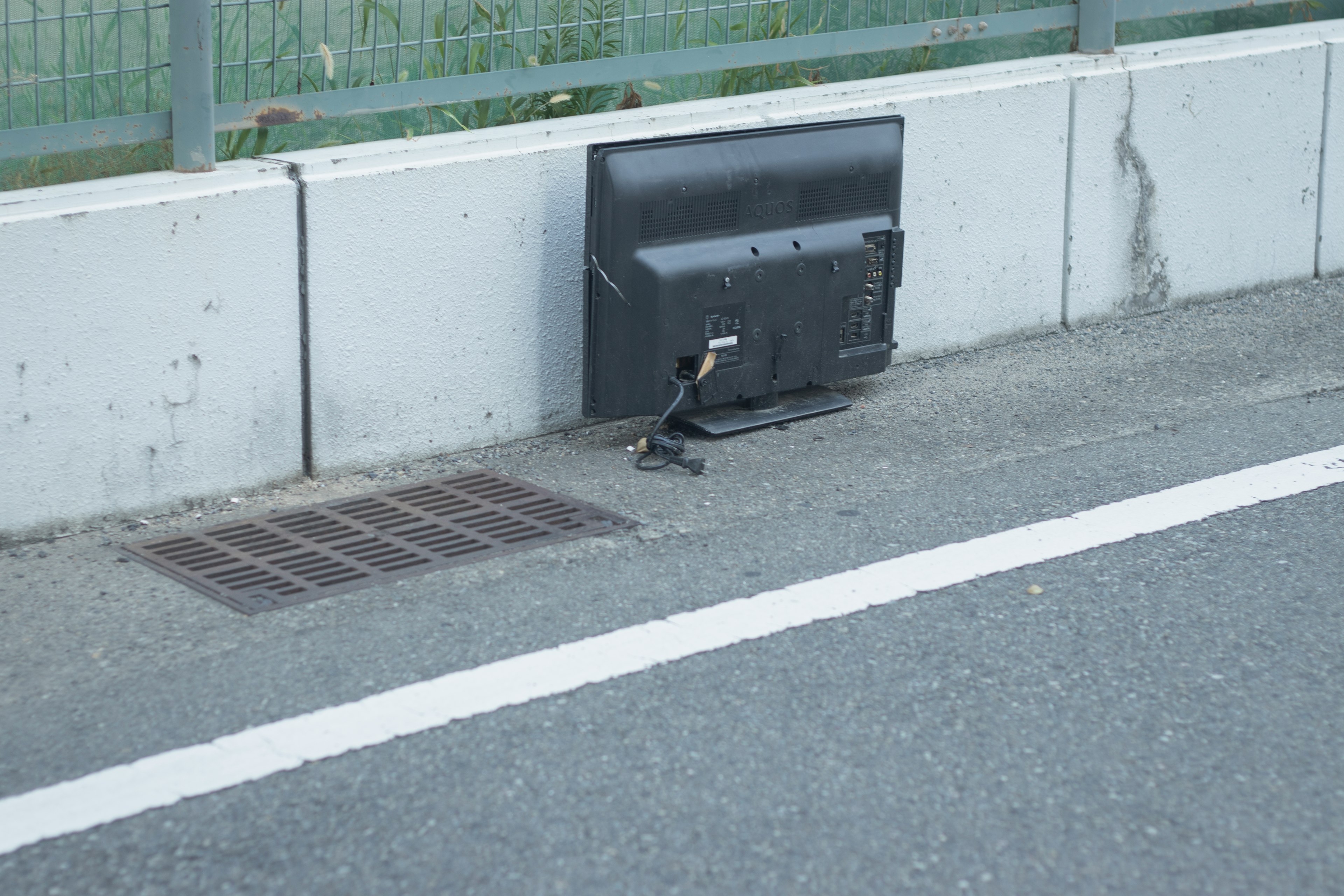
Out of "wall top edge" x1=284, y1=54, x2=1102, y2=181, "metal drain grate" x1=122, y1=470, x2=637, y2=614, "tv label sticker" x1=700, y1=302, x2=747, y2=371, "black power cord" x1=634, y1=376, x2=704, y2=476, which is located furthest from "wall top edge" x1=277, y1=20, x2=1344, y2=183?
"metal drain grate" x1=122, y1=470, x2=637, y2=614

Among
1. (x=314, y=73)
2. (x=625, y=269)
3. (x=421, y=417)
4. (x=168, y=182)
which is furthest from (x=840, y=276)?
(x=168, y=182)

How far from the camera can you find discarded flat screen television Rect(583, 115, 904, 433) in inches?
195

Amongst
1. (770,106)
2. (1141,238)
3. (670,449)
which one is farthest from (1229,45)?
(670,449)

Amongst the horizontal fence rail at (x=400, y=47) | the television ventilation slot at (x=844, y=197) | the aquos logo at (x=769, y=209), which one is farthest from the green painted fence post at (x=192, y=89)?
the television ventilation slot at (x=844, y=197)

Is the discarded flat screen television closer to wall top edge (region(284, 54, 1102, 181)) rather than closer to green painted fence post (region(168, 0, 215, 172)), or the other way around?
wall top edge (region(284, 54, 1102, 181))

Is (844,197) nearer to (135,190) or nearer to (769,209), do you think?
(769,209)

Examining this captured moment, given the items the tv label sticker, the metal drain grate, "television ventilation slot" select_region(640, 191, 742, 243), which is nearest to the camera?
the metal drain grate

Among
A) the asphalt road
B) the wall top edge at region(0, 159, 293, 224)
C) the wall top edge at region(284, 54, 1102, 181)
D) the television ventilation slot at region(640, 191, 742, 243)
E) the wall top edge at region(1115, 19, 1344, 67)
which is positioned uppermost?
the wall top edge at region(1115, 19, 1344, 67)

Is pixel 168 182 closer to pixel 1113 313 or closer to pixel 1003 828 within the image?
pixel 1003 828

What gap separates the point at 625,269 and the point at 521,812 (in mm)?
2339

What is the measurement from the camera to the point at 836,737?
330 centimetres

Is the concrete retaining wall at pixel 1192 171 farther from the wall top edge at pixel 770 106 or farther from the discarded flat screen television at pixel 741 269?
the discarded flat screen television at pixel 741 269

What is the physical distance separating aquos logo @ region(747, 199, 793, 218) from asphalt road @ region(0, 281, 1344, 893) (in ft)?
2.59

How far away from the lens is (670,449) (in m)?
5.02
